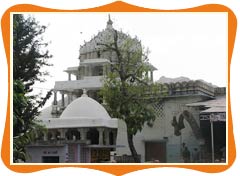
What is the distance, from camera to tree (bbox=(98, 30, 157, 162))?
11.2 meters

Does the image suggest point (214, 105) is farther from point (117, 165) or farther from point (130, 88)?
point (117, 165)

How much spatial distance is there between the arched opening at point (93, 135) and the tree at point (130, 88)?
3443 millimetres

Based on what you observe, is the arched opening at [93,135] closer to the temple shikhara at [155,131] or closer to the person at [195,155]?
the temple shikhara at [155,131]

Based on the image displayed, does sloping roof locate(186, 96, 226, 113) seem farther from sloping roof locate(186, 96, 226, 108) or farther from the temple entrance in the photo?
the temple entrance

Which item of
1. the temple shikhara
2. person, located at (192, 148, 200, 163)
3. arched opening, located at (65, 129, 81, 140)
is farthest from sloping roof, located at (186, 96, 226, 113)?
arched opening, located at (65, 129, 81, 140)

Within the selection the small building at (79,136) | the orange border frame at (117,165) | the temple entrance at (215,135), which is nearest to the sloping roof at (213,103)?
the temple entrance at (215,135)

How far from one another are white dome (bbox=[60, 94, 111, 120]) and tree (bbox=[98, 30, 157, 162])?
3113mm

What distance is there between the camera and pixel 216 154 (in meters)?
12.9

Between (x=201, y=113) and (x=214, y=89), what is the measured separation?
7.41 ft

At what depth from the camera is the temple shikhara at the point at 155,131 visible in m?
12.6

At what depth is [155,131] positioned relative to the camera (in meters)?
14.3

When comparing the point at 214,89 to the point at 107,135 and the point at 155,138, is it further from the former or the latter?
the point at 107,135

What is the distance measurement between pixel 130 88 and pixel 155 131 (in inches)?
129

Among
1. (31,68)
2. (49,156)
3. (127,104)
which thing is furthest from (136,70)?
(49,156)
